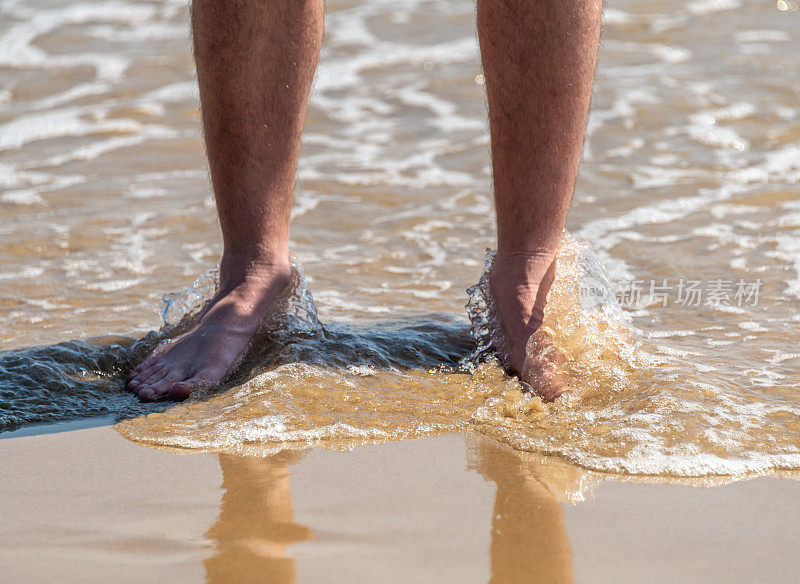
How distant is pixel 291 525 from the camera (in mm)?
1306

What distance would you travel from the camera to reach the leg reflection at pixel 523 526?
1186 mm

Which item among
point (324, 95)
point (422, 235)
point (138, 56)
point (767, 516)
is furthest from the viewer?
point (138, 56)

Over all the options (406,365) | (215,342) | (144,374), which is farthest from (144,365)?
(406,365)

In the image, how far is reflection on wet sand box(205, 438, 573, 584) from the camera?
118cm

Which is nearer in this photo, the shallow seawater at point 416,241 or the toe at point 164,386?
the shallow seawater at point 416,241

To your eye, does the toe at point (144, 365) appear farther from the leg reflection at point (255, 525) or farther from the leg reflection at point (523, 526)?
the leg reflection at point (523, 526)

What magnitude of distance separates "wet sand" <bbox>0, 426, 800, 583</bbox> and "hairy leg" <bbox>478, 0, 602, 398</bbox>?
0.47 m

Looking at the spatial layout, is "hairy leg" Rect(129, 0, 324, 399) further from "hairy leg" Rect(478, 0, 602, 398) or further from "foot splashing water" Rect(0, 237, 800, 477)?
"hairy leg" Rect(478, 0, 602, 398)

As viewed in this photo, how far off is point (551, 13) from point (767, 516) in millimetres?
1072

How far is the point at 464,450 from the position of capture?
159cm

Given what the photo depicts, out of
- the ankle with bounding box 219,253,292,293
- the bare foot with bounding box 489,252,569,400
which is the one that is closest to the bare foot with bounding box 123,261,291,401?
the ankle with bounding box 219,253,292,293

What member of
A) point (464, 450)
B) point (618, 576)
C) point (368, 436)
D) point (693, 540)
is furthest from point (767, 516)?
point (368, 436)

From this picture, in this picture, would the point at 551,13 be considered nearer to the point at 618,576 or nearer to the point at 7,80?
the point at 618,576

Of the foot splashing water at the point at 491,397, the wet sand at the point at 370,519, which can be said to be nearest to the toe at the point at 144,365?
the foot splashing water at the point at 491,397
